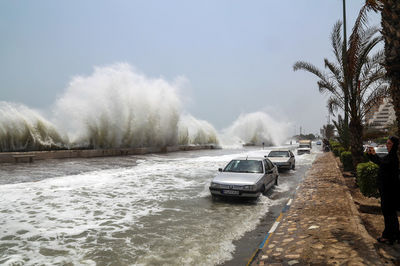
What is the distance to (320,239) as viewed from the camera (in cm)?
471

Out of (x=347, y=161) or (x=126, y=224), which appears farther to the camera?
(x=347, y=161)

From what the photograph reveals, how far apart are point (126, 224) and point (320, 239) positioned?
385 cm

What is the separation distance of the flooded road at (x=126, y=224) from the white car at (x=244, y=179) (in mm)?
334

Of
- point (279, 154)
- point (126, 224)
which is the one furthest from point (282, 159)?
point (126, 224)

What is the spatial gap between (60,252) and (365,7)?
829cm

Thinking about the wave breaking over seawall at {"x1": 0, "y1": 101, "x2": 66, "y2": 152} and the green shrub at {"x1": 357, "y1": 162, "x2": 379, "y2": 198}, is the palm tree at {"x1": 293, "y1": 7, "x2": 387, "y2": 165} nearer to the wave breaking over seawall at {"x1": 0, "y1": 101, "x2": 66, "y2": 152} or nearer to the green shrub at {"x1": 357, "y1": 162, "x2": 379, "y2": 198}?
the green shrub at {"x1": 357, "y1": 162, "x2": 379, "y2": 198}

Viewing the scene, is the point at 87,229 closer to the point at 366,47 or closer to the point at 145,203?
the point at 145,203

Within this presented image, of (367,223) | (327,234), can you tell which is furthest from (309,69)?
(327,234)

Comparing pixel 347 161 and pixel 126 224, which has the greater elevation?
pixel 347 161

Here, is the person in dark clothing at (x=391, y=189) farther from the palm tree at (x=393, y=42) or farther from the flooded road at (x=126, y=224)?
the flooded road at (x=126, y=224)

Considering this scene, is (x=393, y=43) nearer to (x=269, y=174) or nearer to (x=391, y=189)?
(x=391, y=189)

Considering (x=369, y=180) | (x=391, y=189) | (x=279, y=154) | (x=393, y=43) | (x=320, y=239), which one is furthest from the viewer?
(x=279, y=154)

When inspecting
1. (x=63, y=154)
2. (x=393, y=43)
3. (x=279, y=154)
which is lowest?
(x=279, y=154)

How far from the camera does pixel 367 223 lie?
5.75m
